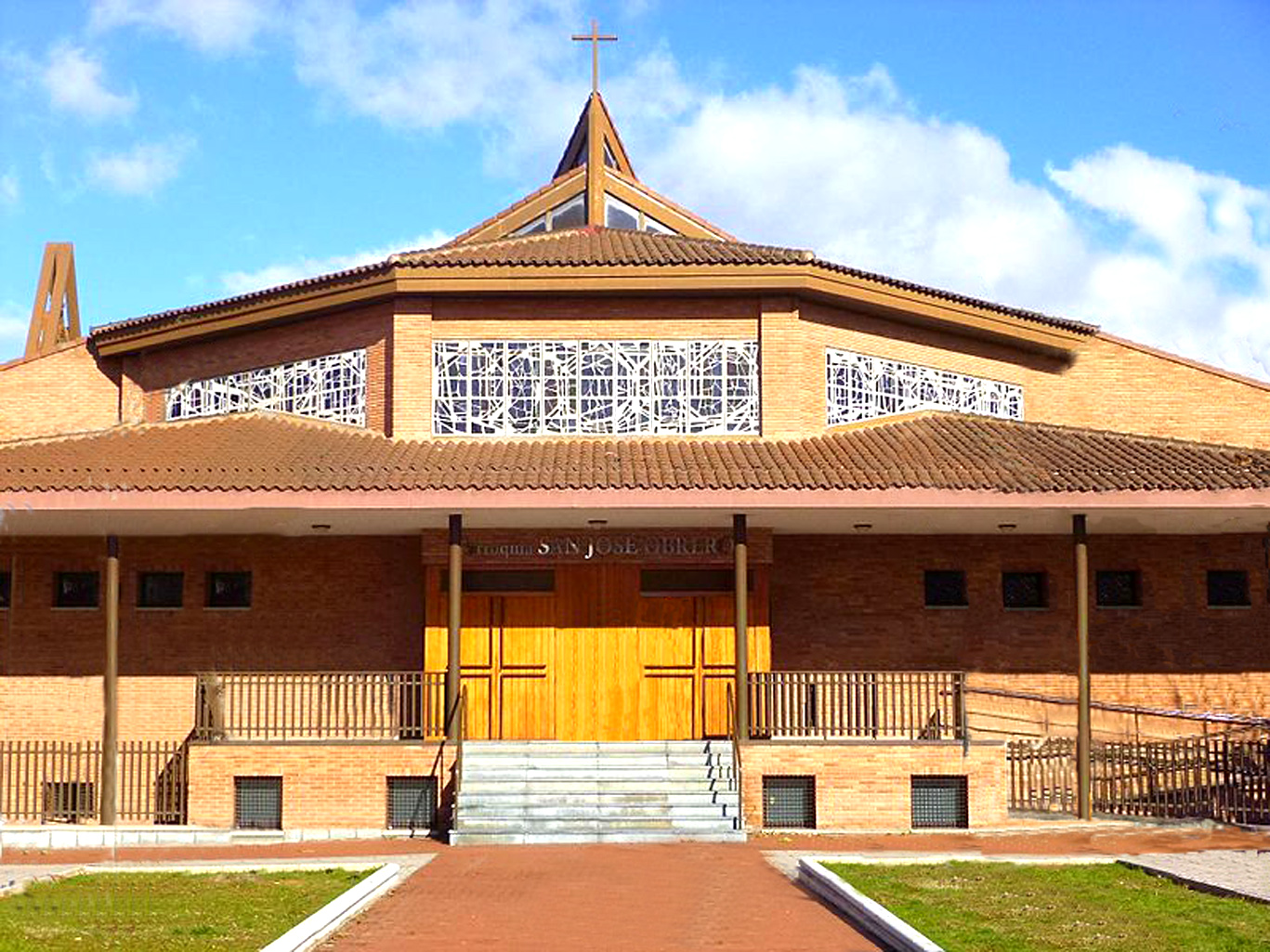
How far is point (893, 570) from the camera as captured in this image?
911 inches

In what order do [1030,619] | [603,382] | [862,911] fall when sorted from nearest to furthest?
[862,911], [603,382], [1030,619]

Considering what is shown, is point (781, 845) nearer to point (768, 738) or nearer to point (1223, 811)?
point (768, 738)

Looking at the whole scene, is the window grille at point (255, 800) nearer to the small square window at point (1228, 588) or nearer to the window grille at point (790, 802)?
the window grille at point (790, 802)

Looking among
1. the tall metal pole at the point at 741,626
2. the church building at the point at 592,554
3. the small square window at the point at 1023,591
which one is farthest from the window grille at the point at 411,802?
the small square window at the point at 1023,591

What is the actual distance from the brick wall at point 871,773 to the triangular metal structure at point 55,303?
17.3m

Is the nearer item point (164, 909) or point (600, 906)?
point (164, 909)

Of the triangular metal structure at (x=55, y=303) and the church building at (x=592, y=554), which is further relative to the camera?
the triangular metal structure at (x=55, y=303)

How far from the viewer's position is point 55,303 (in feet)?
104

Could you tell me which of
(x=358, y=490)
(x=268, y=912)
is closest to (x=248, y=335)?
(x=358, y=490)

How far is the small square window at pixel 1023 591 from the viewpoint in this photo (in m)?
23.4

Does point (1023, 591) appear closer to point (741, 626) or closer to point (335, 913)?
point (741, 626)

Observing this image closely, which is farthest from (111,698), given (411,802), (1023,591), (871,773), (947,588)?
(1023,591)

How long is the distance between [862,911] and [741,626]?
25.7ft

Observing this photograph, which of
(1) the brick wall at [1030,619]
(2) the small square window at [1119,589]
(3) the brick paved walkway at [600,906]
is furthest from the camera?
(2) the small square window at [1119,589]
